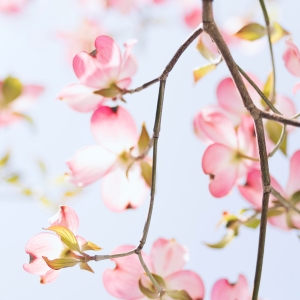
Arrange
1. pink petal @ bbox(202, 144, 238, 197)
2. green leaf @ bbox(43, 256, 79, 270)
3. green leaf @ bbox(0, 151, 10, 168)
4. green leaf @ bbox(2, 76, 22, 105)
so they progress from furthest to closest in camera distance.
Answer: green leaf @ bbox(0, 151, 10, 168), green leaf @ bbox(2, 76, 22, 105), pink petal @ bbox(202, 144, 238, 197), green leaf @ bbox(43, 256, 79, 270)

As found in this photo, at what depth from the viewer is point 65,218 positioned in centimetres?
39

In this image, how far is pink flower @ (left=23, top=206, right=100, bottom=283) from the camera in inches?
14.8

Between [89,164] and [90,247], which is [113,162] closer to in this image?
[89,164]

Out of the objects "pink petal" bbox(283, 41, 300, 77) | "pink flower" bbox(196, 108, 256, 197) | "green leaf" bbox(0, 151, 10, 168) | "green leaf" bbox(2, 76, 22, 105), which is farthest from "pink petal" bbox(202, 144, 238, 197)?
"green leaf" bbox(0, 151, 10, 168)

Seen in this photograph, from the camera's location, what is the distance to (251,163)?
52cm

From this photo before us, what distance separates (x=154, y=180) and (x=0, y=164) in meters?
0.50

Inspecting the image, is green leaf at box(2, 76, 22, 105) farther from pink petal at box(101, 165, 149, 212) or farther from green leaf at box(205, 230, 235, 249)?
green leaf at box(205, 230, 235, 249)

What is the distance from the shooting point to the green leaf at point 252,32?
1.65 ft

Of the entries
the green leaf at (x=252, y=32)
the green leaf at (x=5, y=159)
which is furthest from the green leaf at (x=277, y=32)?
the green leaf at (x=5, y=159)

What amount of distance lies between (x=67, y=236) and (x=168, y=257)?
0.46ft

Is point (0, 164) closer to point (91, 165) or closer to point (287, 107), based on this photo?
point (91, 165)

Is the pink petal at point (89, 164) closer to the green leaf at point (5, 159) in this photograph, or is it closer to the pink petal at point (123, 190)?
the pink petal at point (123, 190)

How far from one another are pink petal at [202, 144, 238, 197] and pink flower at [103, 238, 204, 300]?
0.07 m

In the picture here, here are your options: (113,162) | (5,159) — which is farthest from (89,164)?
(5,159)
